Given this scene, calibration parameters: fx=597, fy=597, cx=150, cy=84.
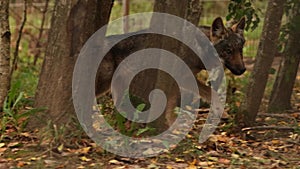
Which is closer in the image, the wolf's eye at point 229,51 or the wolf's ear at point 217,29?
the wolf's ear at point 217,29

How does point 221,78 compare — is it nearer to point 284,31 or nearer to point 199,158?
point 284,31

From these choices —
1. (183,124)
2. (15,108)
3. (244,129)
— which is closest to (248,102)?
(244,129)

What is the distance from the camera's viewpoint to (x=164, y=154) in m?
5.65

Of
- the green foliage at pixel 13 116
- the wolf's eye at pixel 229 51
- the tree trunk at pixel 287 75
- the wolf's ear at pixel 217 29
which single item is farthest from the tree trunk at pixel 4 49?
the tree trunk at pixel 287 75

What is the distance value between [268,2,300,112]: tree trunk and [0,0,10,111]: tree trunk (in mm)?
3553

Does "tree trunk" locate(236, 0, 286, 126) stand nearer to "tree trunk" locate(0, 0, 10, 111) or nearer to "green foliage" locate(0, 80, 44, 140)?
"green foliage" locate(0, 80, 44, 140)

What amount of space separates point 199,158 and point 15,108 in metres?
2.12

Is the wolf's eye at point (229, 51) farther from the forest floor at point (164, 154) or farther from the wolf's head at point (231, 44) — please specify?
the forest floor at point (164, 154)

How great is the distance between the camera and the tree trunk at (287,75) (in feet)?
25.8

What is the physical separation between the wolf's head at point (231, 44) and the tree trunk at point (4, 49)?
2.68 meters

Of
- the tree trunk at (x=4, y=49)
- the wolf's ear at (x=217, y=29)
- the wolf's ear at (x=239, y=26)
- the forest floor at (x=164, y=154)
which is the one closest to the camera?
the forest floor at (x=164, y=154)

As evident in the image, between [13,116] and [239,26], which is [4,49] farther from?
[239,26]

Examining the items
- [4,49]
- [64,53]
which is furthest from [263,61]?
[4,49]

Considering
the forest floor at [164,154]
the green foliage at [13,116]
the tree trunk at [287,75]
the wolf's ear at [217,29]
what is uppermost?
the wolf's ear at [217,29]
